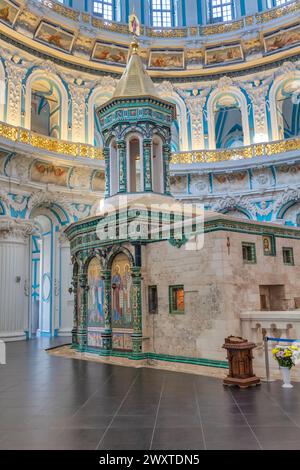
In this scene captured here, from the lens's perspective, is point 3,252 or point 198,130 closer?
point 3,252

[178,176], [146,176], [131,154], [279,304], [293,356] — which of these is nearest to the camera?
[293,356]

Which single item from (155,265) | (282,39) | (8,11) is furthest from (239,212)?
(8,11)

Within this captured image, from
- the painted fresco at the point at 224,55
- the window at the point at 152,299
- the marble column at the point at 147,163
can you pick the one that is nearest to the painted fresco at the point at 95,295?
the window at the point at 152,299

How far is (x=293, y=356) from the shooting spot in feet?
23.3

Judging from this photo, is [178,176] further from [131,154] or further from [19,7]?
[19,7]

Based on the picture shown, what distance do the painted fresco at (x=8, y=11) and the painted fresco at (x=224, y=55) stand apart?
9246 mm

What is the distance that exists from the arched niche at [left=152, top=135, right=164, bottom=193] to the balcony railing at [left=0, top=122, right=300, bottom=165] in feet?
20.3

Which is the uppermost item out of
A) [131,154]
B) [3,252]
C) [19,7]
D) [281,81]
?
[19,7]

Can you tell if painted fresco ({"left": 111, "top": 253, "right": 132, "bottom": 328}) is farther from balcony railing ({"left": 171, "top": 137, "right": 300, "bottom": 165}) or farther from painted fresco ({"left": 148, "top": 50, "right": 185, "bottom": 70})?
painted fresco ({"left": 148, "top": 50, "right": 185, "bottom": 70})

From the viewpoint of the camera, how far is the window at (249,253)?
32.0 ft

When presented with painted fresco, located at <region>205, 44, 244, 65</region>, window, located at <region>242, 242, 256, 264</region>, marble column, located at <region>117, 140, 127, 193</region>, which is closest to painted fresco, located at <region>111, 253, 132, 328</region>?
marble column, located at <region>117, 140, 127, 193</region>
